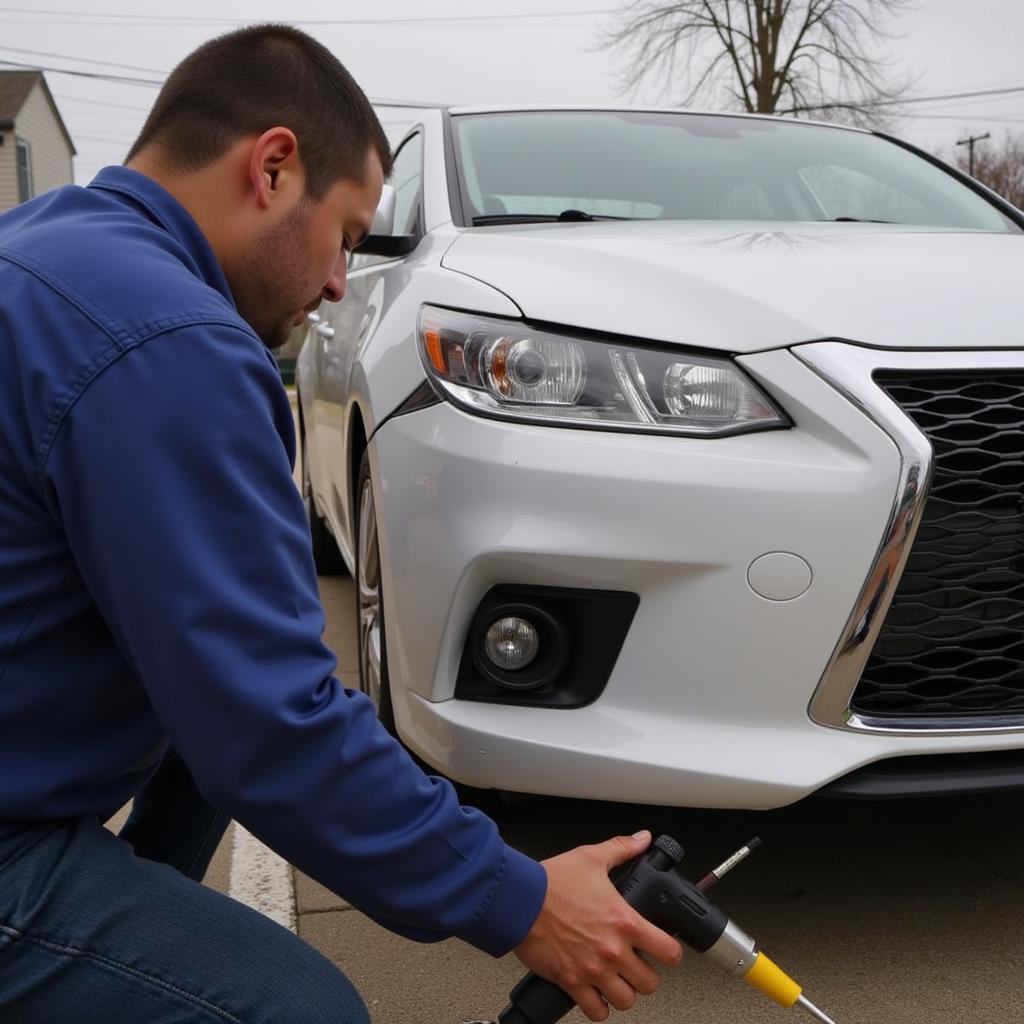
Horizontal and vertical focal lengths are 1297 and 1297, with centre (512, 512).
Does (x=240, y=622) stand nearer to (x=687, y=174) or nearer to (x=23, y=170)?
(x=687, y=174)

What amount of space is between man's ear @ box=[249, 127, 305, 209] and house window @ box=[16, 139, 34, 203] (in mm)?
31149

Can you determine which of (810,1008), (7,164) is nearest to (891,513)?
(810,1008)

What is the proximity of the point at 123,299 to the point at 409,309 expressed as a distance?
1.34m

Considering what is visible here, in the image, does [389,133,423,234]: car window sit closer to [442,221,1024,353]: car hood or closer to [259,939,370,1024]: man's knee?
[442,221,1024,353]: car hood

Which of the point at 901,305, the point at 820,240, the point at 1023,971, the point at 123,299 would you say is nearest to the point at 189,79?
the point at 123,299

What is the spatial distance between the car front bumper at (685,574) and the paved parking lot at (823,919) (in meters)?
0.34

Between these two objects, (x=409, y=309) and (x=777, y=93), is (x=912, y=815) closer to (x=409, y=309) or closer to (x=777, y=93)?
(x=409, y=309)

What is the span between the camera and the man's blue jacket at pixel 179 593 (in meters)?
1.11

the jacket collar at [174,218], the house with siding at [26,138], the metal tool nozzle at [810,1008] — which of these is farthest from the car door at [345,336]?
the house with siding at [26,138]

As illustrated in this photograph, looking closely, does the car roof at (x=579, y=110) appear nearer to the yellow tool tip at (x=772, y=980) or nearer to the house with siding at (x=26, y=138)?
the yellow tool tip at (x=772, y=980)

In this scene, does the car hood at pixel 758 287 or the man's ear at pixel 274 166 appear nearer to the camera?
the man's ear at pixel 274 166

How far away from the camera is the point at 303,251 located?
4.59ft

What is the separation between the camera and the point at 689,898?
4.60 ft

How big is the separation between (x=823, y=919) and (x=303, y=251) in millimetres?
1603
